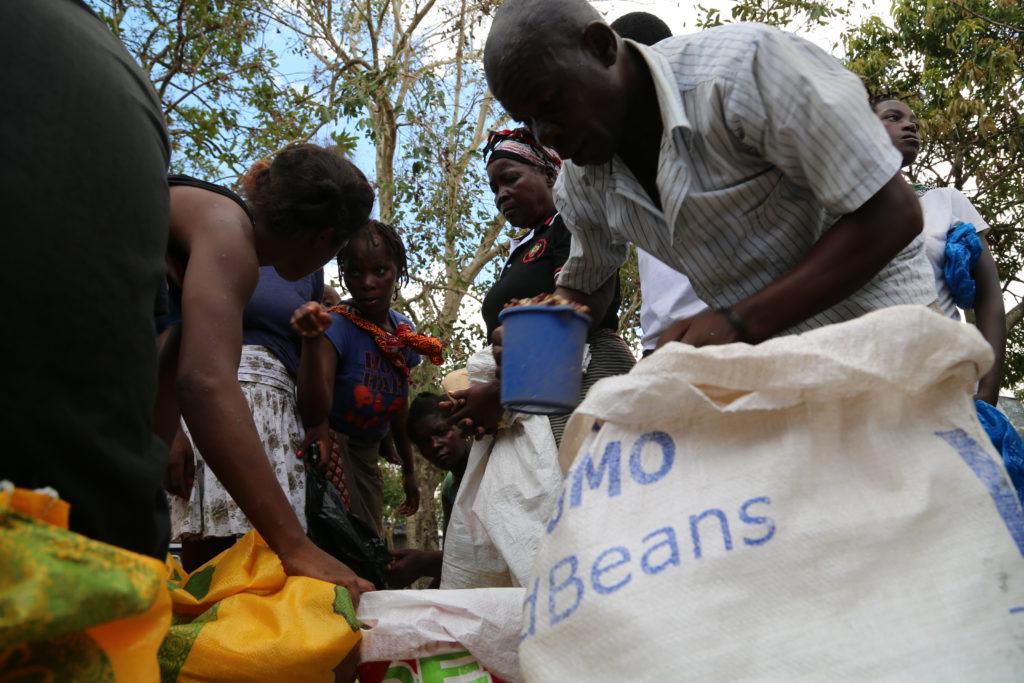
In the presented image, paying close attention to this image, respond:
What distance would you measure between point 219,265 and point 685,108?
3.22 feet

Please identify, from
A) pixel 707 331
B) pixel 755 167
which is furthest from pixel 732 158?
pixel 707 331

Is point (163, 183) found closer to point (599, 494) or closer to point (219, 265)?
point (219, 265)

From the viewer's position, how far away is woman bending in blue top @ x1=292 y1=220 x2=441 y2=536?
10.9ft

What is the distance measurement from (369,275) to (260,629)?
207cm

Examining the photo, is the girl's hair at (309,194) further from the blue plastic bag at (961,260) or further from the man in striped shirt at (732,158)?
the blue plastic bag at (961,260)

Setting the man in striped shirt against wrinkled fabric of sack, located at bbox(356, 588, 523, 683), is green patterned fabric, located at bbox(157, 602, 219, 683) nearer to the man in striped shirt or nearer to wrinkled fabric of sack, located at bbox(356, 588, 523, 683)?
wrinkled fabric of sack, located at bbox(356, 588, 523, 683)

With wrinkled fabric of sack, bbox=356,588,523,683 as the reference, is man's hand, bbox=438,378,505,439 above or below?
above

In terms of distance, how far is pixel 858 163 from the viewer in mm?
1342

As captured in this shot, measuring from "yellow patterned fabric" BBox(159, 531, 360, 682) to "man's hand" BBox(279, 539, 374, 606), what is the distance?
1.1 inches

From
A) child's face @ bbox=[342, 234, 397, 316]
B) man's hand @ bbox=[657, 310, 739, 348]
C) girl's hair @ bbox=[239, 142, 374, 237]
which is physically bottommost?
man's hand @ bbox=[657, 310, 739, 348]

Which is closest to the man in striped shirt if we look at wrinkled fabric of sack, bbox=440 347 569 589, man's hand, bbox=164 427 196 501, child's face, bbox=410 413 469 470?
wrinkled fabric of sack, bbox=440 347 569 589

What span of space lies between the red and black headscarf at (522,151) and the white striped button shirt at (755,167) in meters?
1.56

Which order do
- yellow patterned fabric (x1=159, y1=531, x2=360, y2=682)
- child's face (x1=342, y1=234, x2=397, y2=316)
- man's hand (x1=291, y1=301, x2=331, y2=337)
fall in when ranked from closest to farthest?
1. yellow patterned fabric (x1=159, y1=531, x2=360, y2=682)
2. man's hand (x1=291, y1=301, x2=331, y2=337)
3. child's face (x1=342, y1=234, x2=397, y2=316)

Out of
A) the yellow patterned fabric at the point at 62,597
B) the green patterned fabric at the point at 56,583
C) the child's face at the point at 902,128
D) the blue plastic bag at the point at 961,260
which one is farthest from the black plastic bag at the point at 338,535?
the child's face at the point at 902,128
